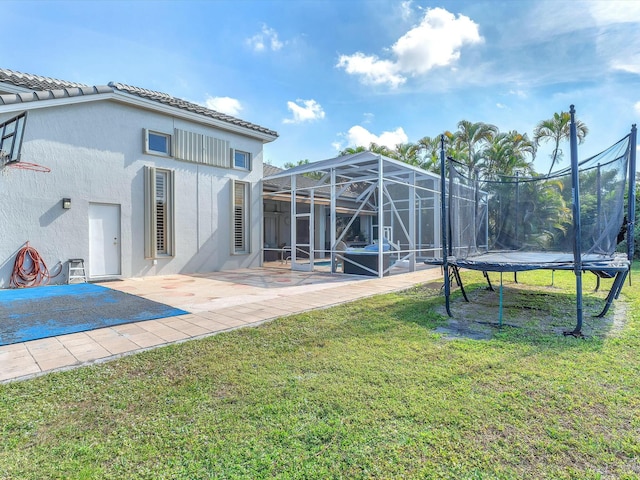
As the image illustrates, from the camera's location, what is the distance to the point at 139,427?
90.4 inches

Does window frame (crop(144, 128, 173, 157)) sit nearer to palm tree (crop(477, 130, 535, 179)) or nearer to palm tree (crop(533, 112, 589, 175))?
palm tree (crop(477, 130, 535, 179))

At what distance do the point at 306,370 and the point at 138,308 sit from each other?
399 cm

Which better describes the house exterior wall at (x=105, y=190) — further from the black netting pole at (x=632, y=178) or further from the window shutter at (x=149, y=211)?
the black netting pole at (x=632, y=178)

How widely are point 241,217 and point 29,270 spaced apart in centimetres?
626

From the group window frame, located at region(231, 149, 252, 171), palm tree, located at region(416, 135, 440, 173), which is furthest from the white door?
palm tree, located at region(416, 135, 440, 173)

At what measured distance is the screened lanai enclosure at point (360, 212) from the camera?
34.1 feet

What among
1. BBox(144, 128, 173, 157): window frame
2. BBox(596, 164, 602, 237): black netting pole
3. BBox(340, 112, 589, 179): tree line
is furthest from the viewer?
BBox(340, 112, 589, 179): tree line

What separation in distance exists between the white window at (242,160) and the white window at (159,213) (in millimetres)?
2632

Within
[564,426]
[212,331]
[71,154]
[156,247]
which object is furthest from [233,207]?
[564,426]

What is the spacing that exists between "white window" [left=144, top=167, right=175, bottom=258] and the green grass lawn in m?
6.95

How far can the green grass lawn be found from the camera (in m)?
1.91

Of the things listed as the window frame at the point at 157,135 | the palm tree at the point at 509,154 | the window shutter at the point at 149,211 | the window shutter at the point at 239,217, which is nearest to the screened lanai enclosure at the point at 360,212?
the window shutter at the point at 239,217

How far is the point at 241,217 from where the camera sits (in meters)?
12.5

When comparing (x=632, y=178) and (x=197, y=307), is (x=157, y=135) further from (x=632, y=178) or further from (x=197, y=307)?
(x=632, y=178)
